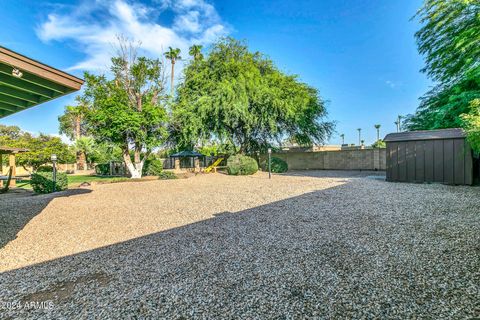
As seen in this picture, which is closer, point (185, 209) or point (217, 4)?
point (185, 209)

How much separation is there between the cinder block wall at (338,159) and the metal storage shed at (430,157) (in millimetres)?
6183

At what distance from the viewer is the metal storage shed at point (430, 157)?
8.11 m

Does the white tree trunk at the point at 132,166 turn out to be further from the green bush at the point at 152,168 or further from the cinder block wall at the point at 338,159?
the cinder block wall at the point at 338,159

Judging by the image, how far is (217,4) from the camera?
38.1ft

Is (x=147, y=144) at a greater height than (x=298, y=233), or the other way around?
(x=147, y=144)

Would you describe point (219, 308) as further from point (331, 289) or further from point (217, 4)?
point (217, 4)

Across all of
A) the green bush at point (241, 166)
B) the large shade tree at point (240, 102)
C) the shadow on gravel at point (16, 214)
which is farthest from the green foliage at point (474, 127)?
the green bush at point (241, 166)

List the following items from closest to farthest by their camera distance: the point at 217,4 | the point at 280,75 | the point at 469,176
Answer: the point at 469,176
the point at 217,4
the point at 280,75

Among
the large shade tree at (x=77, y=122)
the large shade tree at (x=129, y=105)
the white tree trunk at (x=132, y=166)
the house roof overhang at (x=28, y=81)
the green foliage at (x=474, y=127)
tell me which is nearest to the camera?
the house roof overhang at (x=28, y=81)

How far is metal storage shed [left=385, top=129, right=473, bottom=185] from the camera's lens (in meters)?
8.11

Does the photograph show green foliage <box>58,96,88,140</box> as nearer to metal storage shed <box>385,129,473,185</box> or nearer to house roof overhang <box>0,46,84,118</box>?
house roof overhang <box>0,46,84,118</box>

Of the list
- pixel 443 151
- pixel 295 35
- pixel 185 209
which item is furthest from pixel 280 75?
pixel 185 209

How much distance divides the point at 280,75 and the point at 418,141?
1049 centimetres

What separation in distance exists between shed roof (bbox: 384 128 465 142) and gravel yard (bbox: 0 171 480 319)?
153 inches
